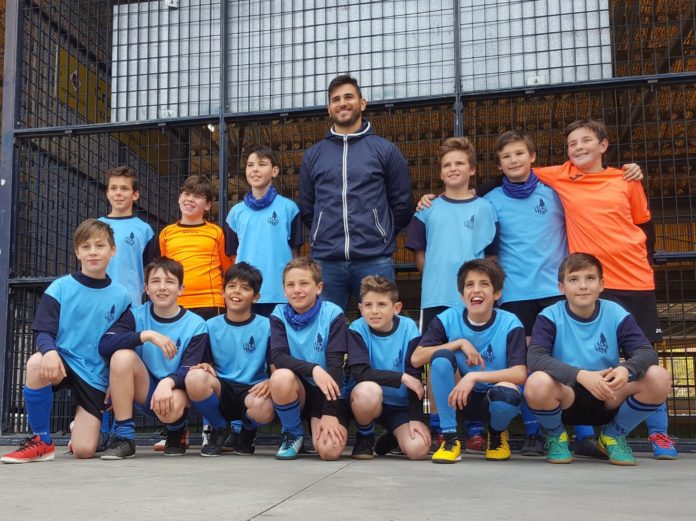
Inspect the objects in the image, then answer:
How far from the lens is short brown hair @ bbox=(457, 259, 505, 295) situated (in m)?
4.16

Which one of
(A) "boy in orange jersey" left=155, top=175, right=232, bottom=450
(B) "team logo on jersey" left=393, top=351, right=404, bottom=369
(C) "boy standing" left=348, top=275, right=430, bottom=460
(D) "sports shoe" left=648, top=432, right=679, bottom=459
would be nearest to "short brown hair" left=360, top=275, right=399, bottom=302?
(C) "boy standing" left=348, top=275, right=430, bottom=460

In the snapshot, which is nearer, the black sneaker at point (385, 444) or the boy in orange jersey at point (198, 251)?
the black sneaker at point (385, 444)

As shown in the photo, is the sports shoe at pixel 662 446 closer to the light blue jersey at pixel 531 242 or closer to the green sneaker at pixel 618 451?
the green sneaker at pixel 618 451

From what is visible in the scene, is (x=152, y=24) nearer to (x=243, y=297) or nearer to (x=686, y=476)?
(x=243, y=297)

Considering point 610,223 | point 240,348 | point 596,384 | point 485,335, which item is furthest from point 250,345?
point 610,223

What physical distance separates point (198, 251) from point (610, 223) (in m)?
2.58

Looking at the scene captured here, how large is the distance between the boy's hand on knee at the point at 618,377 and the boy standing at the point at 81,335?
8.72ft

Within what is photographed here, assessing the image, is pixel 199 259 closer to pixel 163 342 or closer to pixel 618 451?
pixel 163 342

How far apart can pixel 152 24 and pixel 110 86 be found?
1.94ft

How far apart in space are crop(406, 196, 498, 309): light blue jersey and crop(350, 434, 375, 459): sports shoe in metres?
0.87

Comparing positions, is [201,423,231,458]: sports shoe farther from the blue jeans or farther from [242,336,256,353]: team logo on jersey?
the blue jeans

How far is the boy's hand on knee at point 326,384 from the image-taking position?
13.3 ft

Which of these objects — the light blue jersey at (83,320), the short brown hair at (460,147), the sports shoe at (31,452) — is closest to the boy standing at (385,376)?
the short brown hair at (460,147)

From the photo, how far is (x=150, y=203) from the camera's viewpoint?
263 inches
